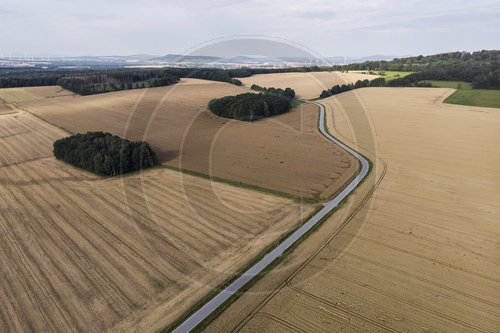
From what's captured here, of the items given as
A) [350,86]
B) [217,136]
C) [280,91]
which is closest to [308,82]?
[350,86]

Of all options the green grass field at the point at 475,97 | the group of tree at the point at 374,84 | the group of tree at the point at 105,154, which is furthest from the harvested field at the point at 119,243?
the group of tree at the point at 374,84

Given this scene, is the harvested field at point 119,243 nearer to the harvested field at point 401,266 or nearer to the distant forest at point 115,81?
the harvested field at point 401,266

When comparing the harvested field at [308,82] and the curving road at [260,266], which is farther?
the harvested field at [308,82]

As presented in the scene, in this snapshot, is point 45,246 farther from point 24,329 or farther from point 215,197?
point 215,197

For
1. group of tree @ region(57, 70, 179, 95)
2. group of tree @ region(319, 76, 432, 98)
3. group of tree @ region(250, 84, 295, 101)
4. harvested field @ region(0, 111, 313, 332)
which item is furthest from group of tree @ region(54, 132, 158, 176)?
group of tree @ region(319, 76, 432, 98)

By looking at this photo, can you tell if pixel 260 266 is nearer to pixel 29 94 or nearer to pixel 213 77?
pixel 213 77

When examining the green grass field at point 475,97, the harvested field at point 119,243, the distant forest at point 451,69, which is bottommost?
the harvested field at point 119,243

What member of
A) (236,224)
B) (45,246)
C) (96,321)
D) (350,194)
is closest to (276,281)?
(236,224)

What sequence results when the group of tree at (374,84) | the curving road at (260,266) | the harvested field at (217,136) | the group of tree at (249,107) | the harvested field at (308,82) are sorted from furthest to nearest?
the harvested field at (308,82) < the group of tree at (374,84) < the group of tree at (249,107) < the harvested field at (217,136) < the curving road at (260,266)
